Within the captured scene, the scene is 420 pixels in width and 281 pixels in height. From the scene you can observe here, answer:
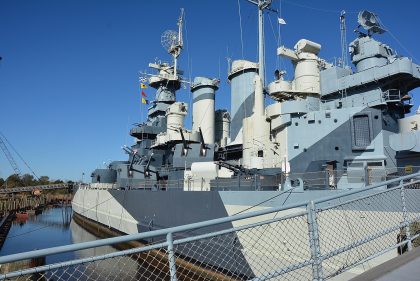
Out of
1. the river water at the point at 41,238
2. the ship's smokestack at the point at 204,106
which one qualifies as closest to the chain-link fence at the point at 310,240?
the river water at the point at 41,238

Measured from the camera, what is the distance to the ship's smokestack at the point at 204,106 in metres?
25.6

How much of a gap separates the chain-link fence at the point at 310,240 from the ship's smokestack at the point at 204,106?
12.8 metres

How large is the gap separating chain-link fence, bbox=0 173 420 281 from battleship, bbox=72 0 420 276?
3.24ft

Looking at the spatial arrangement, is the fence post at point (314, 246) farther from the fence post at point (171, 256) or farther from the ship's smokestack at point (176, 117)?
the ship's smokestack at point (176, 117)

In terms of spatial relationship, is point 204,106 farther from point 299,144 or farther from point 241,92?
point 299,144

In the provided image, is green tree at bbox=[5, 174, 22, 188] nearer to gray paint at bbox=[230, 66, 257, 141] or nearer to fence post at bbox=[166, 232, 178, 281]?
gray paint at bbox=[230, 66, 257, 141]

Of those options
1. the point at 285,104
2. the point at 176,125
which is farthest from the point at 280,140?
the point at 176,125

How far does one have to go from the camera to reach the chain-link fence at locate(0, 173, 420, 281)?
2.58m

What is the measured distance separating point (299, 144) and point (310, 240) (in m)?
11.2

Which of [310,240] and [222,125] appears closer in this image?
[310,240]

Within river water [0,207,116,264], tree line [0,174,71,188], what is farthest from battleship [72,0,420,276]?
tree line [0,174,71,188]

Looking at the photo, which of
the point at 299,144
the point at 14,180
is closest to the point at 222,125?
the point at 299,144

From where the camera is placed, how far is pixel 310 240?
327 centimetres

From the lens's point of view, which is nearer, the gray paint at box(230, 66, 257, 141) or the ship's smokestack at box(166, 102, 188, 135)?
the gray paint at box(230, 66, 257, 141)
